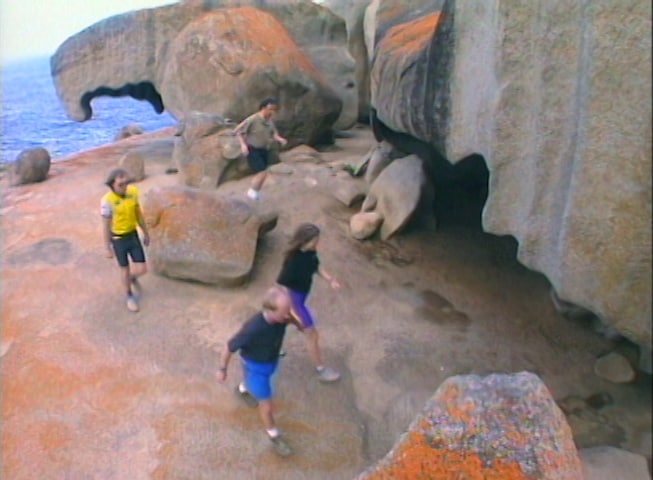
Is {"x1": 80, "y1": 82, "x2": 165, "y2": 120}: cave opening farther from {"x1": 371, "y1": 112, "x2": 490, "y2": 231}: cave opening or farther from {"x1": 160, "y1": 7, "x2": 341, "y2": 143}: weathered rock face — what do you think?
{"x1": 371, "y1": 112, "x2": 490, "y2": 231}: cave opening

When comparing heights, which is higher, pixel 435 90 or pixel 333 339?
pixel 435 90

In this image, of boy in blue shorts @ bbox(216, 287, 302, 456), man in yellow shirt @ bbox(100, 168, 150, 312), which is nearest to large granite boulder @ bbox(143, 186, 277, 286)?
man in yellow shirt @ bbox(100, 168, 150, 312)

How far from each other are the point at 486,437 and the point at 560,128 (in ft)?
4.98

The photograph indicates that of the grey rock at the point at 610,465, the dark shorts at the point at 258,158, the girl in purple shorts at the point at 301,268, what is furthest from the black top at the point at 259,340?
the dark shorts at the point at 258,158

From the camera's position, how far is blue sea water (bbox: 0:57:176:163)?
37.4 feet

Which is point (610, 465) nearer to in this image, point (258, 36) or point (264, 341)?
point (264, 341)

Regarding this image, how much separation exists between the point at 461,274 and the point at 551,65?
3156 millimetres

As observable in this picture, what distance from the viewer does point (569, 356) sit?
16.9 feet

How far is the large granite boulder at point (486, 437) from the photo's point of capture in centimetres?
260

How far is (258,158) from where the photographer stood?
6.65 metres

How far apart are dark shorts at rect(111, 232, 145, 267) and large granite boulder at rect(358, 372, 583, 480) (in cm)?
300

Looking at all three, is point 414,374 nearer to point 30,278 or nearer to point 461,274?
point 461,274

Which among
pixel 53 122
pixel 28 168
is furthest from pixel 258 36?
pixel 53 122

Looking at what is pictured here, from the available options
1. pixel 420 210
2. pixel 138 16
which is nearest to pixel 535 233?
pixel 420 210
